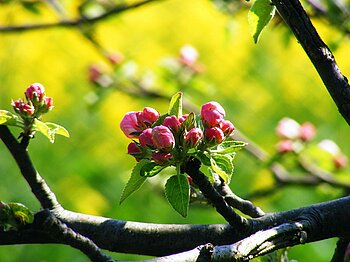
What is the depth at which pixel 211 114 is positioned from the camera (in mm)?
1206

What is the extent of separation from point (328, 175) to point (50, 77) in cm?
246

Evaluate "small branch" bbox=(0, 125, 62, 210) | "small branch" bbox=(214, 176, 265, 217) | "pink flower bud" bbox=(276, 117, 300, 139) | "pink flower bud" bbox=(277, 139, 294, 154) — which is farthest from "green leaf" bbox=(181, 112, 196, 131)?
"pink flower bud" bbox=(276, 117, 300, 139)

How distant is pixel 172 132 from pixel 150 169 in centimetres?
6

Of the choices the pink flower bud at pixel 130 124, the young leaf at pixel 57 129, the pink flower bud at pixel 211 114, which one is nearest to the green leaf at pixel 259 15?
the pink flower bud at pixel 211 114

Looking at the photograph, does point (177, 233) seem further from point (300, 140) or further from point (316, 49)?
point (300, 140)

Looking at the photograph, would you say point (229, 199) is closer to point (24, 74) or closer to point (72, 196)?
point (72, 196)

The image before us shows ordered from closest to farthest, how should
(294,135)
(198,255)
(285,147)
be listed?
(198,255)
(285,147)
(294,135)

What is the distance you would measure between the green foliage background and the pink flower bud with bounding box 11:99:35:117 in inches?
95.8

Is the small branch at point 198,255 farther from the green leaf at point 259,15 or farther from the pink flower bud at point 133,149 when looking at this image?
the green leaf at point 259,15

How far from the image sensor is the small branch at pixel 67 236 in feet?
3.49

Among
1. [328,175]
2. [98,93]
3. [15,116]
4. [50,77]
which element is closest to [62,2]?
[98,93]

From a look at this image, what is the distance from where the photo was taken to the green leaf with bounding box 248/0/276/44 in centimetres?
123

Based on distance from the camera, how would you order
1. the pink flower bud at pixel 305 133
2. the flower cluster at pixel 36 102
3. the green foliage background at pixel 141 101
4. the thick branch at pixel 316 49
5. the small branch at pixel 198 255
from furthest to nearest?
the green foliage background at pixel 141 101 → the pink flower bud at pixel 305 133 → the flower cluster at pixel 36 102 → the thick branch at pixel 316 49 → the small branch at pixel 198 255


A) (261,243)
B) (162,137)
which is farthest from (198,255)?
(162,137)
